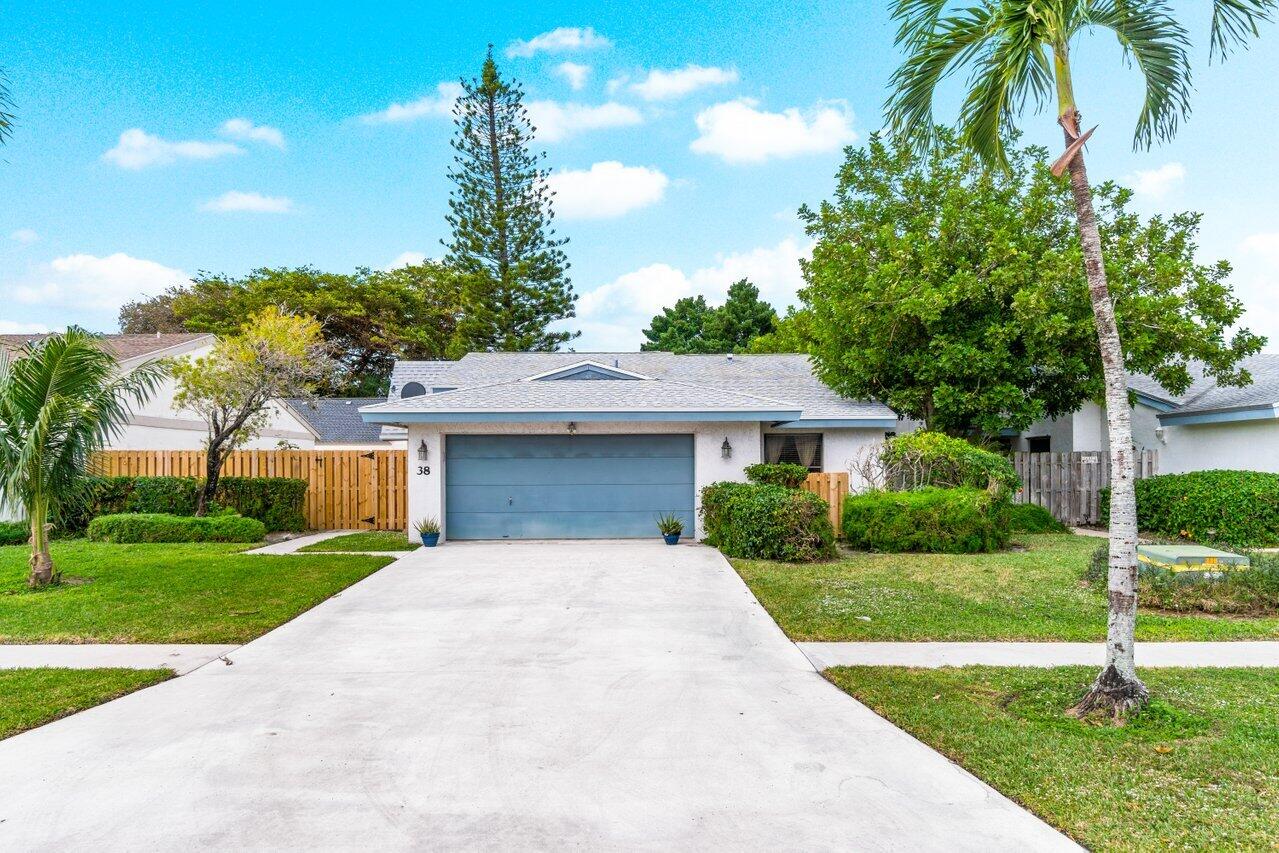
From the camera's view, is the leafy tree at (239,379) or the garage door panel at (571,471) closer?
the garage door panel at (571,471)

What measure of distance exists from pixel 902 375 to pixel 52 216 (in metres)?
19.3

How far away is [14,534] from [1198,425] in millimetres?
22732

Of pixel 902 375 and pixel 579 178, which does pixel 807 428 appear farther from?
pixel 579 178

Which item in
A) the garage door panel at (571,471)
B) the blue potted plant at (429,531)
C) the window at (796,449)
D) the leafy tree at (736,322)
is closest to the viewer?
the blue potted plant at (429,531)

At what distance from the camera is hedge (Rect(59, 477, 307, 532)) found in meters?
13.3

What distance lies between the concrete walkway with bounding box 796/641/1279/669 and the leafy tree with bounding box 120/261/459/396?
102 feet

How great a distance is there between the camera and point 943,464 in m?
12.5

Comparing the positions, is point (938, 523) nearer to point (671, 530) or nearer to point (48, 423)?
point (671, 530)

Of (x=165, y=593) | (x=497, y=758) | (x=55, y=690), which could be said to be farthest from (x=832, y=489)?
(x=55, y=690)

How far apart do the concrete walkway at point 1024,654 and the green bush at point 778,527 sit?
171 inches

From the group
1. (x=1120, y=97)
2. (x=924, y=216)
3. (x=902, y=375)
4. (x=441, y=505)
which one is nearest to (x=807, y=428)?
(x=902, y=375)

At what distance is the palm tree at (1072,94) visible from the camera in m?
4.30

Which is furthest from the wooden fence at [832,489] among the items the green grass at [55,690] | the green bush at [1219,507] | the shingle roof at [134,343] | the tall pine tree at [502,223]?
the tall pine tree at [502,223]

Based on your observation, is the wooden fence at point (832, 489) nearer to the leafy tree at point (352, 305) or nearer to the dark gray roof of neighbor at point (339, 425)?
the dark gray roof of neighbor at point (339, 425)
